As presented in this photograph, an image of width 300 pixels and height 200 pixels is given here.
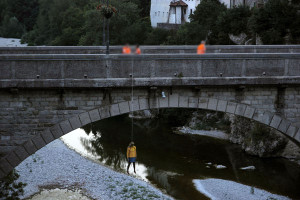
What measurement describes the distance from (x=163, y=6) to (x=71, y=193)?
125ft

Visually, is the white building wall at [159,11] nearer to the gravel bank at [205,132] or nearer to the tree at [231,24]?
the tree at [231,24]

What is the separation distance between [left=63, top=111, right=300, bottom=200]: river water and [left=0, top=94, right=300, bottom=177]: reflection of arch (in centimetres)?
695

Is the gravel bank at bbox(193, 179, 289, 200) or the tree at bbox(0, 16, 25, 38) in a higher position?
the tree at bbox(0, 16, 25, 38)

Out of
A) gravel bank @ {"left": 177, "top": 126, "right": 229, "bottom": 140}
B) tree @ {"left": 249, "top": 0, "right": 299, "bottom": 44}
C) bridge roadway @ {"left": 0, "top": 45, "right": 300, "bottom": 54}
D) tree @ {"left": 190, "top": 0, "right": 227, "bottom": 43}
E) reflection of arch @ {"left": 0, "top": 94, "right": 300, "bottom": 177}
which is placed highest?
tree @ {"left": 190, "top": 0, "right": 227, "bottom": 43}

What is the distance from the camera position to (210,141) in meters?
29.7

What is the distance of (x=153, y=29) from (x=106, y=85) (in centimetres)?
3449

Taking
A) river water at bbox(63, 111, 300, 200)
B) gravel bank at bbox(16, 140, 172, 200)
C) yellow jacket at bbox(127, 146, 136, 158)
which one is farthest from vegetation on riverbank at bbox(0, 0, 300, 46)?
yellow jacket at bbox(127, 146, 136, 158)

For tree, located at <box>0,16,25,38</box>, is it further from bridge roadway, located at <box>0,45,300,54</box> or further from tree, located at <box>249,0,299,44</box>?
bridge roadway, located at <box>0,45,300,54</box>

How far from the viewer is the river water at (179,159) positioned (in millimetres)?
21094

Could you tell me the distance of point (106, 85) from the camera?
13.0m

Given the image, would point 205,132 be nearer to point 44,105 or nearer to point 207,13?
point 207,13

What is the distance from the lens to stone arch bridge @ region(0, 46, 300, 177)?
12.9m

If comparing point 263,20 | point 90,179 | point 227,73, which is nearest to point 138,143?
point 90,179

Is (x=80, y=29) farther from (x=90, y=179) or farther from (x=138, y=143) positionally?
(x=90, y=179)
